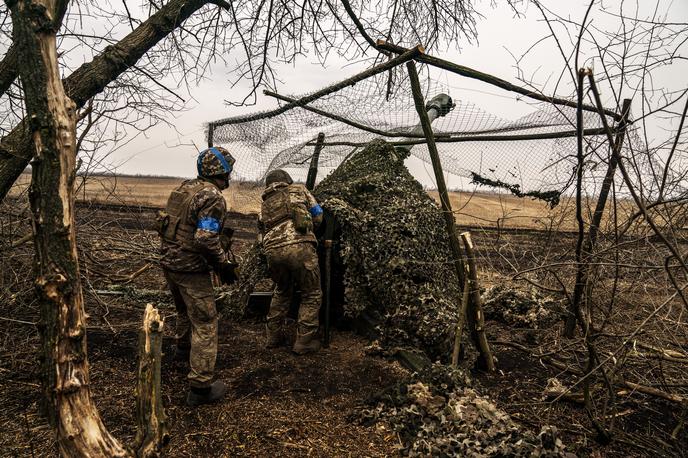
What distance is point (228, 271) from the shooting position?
14.0 ft

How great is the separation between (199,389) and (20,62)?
9.09 ft

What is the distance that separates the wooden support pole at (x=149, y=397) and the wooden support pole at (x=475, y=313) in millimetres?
2608

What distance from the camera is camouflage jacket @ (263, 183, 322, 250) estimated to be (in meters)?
4.97

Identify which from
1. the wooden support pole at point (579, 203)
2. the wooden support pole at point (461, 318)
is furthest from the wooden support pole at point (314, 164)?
the wooden support pole at point (579, 203)

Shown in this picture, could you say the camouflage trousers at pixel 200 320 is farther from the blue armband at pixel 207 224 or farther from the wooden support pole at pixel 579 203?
the wooden support pole at pixel 579 203

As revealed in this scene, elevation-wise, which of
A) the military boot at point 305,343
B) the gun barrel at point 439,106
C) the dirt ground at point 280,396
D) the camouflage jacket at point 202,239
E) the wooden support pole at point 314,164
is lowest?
the dirt ground at point 280,396

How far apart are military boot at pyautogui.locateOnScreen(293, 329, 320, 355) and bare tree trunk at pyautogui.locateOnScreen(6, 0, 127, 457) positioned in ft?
9.56

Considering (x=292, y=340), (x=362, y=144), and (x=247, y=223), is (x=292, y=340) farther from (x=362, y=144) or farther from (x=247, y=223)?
(x=247, y=223)

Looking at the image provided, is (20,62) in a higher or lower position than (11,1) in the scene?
lower

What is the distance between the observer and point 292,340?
5363 millimetres

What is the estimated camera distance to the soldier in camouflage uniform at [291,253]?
4.96 metres

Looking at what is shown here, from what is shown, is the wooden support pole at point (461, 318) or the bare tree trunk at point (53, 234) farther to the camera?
the wooden support pole at point (461, 318)

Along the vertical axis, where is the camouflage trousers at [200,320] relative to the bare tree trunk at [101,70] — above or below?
below

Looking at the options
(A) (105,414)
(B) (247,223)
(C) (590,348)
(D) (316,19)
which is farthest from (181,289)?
(B) (247,223)
